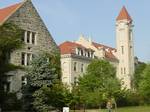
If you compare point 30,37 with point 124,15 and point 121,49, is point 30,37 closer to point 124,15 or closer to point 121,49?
point 121,49

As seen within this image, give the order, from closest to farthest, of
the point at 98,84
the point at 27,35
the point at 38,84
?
the point at 38,84 < the point at 27,35 < the point at 98,84

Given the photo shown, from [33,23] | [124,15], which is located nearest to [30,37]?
[33,23]

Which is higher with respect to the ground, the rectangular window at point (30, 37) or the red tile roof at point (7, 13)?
the red tile roof at point (7, 13)

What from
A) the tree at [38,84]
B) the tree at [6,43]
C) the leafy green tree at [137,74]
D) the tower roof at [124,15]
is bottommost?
the tree at [38,84]

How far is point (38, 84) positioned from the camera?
41.2 m

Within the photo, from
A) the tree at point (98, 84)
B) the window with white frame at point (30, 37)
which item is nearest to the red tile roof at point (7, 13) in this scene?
the window with white frame at point (30, 37)

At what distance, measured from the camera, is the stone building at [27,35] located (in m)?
48.9

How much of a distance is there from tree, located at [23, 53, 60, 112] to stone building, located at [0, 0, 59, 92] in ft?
19.8

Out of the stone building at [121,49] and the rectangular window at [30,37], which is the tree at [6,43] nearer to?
the rectangular window at [30,37]

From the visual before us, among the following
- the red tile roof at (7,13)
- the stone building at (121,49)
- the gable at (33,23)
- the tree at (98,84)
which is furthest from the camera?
the stone building at (121,49)

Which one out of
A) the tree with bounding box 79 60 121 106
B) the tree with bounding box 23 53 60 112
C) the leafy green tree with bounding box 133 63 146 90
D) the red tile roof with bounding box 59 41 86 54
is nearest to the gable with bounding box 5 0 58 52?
the tree with bounding box 79 60 121 106

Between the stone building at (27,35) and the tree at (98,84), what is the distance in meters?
8.97

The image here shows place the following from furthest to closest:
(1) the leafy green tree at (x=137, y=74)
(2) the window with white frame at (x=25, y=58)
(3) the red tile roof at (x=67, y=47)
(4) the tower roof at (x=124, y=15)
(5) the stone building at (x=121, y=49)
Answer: (4) the tower roof at (x=124, y=15) < (5) the stone building at (x=121, y=49) < (1) the leafy green tree at (x=137, y=74) < (3) the red tile roof at (x=67, y=47) < (2) the window with white frame at (x=25, y=58)

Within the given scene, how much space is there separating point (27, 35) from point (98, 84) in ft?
62.7
